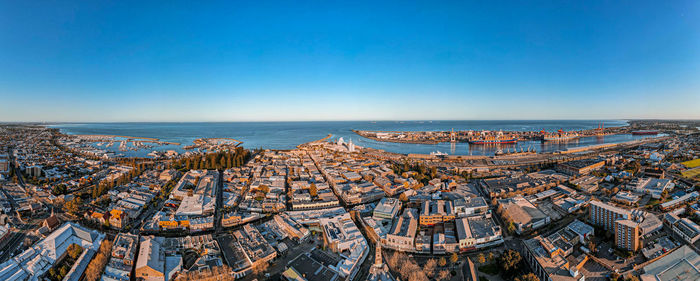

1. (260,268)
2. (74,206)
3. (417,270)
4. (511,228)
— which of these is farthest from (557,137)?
(74,206)

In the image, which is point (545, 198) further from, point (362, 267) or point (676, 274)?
point (362, 267)

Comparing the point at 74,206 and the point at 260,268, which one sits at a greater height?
the point at 74,206

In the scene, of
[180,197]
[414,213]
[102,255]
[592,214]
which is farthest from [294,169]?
[592,214]

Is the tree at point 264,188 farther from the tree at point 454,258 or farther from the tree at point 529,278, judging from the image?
the tree at point 529,278

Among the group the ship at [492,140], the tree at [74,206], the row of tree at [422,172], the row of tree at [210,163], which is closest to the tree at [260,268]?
the tree at [74,206]

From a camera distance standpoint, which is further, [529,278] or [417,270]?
[417,270]

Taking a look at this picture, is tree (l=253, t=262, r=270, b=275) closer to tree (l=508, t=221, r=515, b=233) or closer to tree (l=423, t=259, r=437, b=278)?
tree (l=423, t=259, r=437, b=278)

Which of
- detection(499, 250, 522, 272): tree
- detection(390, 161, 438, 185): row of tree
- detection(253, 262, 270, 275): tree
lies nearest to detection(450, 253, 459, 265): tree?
detection(499, 250, 522, 272): tree

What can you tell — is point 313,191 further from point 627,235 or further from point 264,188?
point 627,235
